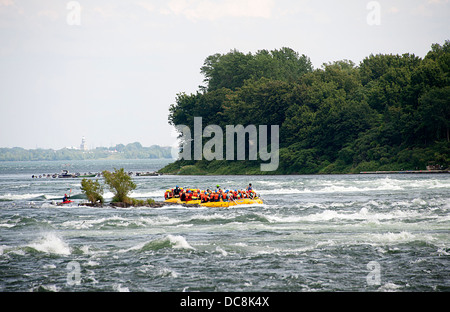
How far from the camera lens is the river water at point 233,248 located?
19.9 meters

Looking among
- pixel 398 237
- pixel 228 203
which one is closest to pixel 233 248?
pixel 398 237

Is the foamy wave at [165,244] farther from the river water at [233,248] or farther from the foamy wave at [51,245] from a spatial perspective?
the foamy wave at [51,245]

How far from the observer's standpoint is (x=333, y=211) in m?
37.3

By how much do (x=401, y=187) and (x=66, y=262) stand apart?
40104 millimetres

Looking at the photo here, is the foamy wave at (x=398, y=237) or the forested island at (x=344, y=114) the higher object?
the forested island at (x=344, y=114)

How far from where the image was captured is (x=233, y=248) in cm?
2550

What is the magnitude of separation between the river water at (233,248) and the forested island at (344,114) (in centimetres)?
4292

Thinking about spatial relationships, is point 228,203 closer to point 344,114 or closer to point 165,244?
point 165,244

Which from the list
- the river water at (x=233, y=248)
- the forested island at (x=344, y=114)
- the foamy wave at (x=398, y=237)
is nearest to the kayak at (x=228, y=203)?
the river water at (x=233, y=248)

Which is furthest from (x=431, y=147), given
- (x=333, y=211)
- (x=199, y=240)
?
(x=199, y=240)

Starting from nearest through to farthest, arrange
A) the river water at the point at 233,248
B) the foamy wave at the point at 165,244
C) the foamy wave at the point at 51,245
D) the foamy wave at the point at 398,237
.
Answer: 1. the river water at the point at 233,248
2. the foamy wave at the point at 51,245
3. the foamy wave at the point at 165,244
4. the foamy wave at the point at 398,237

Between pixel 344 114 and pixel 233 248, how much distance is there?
71.4 metres

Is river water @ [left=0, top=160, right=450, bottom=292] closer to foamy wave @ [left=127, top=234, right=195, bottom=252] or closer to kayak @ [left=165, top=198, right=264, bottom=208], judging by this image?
foamy wave @ [left=127, top=234, right=195, bottom=252]
